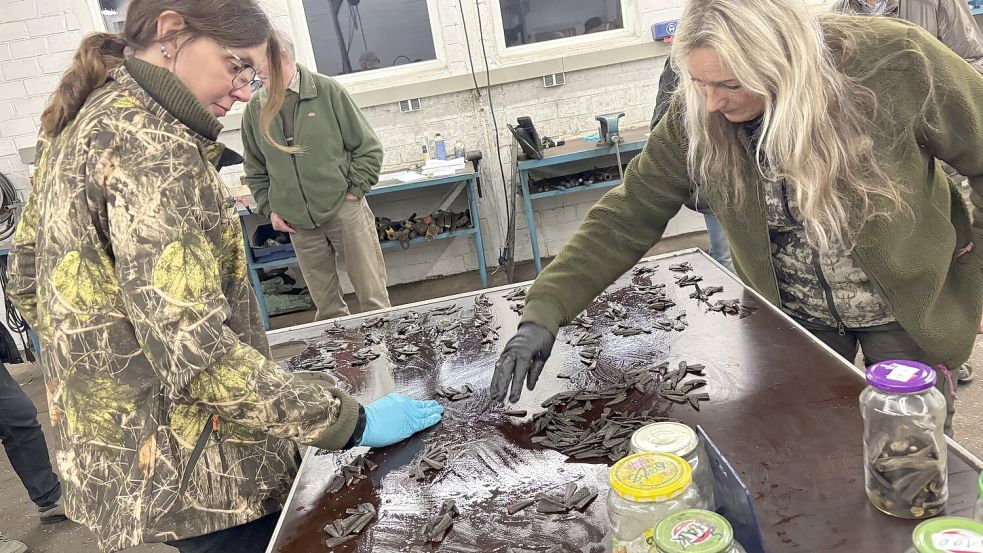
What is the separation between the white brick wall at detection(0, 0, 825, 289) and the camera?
4910 mm

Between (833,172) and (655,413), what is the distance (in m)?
0.62

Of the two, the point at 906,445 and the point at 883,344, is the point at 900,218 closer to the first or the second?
the point at 883,344

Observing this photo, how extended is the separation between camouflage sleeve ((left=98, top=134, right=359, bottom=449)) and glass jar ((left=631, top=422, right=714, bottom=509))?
→ 2.32 feet

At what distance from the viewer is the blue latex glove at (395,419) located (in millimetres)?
1453

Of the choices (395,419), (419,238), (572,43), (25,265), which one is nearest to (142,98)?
(25,265)

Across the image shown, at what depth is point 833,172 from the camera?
1414mm

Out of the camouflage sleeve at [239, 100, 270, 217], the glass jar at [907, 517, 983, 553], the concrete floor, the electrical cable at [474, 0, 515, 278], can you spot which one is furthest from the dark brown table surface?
the electrical cable at [474, 0, 515, 278]

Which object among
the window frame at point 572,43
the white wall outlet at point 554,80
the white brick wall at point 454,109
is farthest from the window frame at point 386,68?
the white wall outlet at point 554,80

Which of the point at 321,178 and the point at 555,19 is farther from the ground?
the point at 555,19

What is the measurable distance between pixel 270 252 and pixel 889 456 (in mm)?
4462

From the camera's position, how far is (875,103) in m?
1.42

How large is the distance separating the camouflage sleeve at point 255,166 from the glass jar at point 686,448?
327 centimetres

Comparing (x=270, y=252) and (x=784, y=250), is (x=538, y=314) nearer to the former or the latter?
(x=784, y=250)

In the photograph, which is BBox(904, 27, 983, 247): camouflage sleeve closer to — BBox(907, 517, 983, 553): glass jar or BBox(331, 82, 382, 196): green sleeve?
BBox(907, 517, 983, 553): glass jar
